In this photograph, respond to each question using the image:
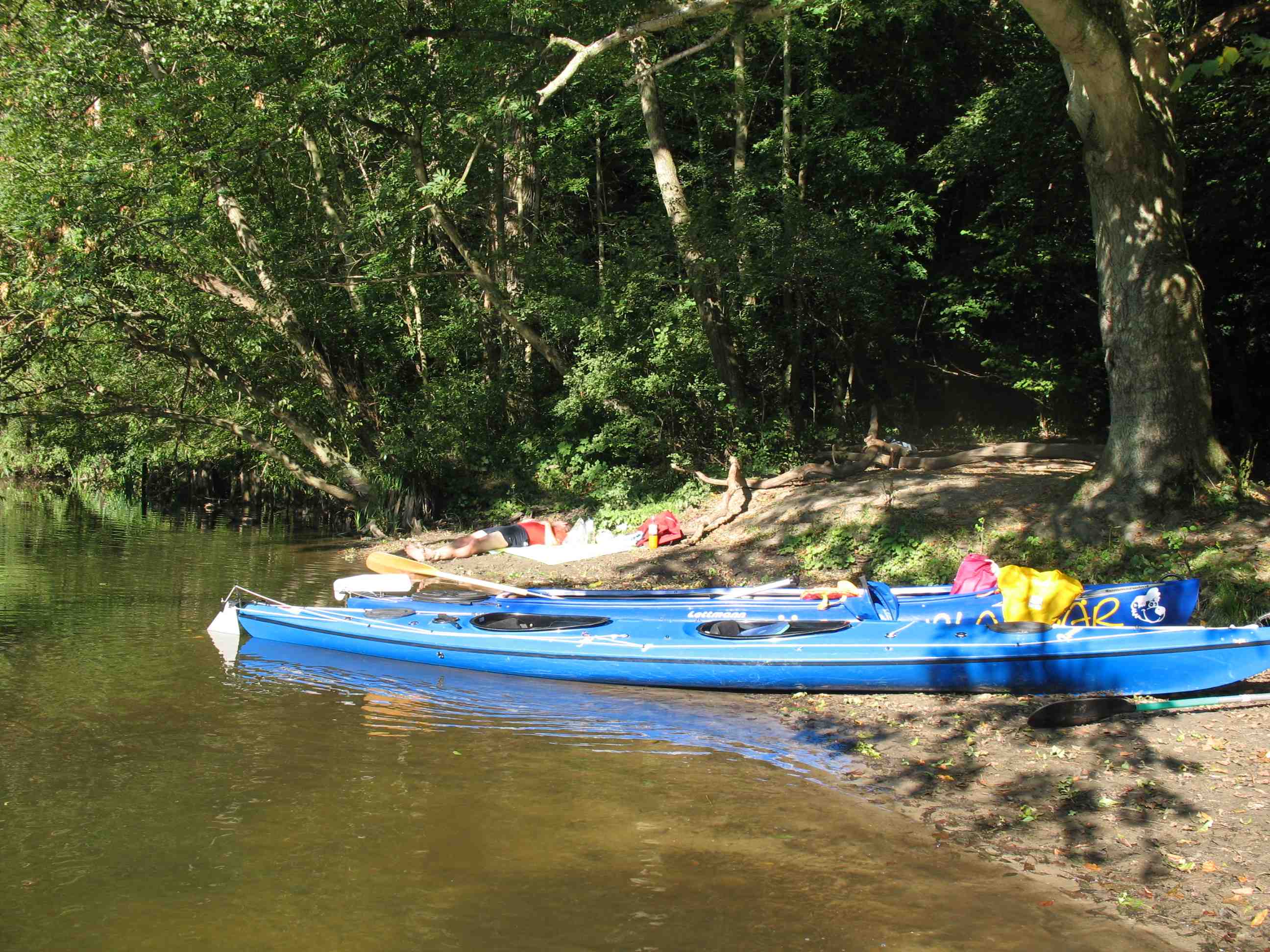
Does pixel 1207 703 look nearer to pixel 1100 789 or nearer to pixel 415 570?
pixel 1100 789

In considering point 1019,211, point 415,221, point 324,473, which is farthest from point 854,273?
point 324,473

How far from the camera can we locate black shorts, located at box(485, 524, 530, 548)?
13930 millimetres

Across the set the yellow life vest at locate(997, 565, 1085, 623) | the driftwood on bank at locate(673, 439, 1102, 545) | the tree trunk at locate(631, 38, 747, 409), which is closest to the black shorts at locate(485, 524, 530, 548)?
the driftwood on bank at locate(673, 439, 1102, 545)

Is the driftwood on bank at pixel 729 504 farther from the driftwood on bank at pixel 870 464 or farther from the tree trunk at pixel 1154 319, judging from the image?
the tree trunk at pixel 1154 319

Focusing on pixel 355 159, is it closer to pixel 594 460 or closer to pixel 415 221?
pixel 415 221

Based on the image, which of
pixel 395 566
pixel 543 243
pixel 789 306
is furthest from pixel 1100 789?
pixel 543 243

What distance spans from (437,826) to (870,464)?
9.24m

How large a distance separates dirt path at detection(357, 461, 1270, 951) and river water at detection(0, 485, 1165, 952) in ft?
0.74

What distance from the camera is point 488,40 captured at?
1314 centimetres

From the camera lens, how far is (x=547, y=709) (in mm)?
7227

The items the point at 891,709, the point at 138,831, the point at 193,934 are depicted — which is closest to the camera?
the point at 193,934

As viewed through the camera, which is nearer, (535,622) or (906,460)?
(535,622)

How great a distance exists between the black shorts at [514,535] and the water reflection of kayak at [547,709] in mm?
5228

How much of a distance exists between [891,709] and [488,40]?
10.2 metres
